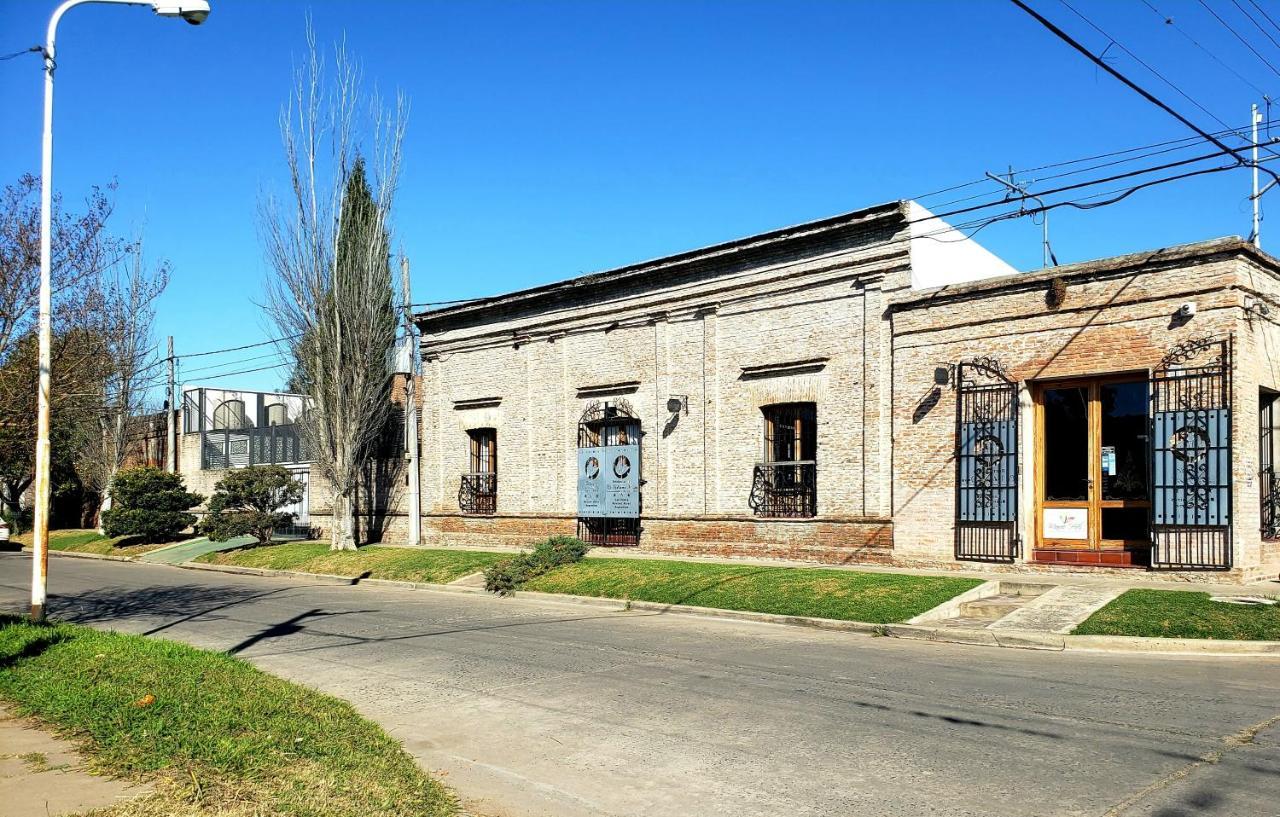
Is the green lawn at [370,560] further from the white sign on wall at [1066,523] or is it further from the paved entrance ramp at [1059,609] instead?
the paved entrance ramp at [1059,609]

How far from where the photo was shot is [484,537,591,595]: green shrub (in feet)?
63.6

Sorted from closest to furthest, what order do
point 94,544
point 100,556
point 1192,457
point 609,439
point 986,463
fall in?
point 1192,457
point 986,463
point 609,439
point 100,556
point 94,544

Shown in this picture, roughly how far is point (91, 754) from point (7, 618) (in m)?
8.22

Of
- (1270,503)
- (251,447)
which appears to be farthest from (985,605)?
(251,447)

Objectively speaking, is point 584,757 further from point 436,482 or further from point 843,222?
point 436,482

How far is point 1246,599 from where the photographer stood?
13.0 m

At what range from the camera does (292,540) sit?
30.3m

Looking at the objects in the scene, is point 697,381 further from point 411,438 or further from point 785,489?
point 411,438

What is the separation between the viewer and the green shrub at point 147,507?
32.2 meters

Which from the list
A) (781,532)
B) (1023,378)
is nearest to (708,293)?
(781,532)

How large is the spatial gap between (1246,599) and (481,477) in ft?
57.7

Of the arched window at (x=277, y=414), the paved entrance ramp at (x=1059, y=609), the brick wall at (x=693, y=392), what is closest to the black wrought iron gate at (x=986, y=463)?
the brick wall at (x=693, y=392)

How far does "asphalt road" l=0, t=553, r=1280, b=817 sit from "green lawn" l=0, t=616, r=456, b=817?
507mm

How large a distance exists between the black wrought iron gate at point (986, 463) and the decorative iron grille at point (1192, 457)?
218 centimetres
